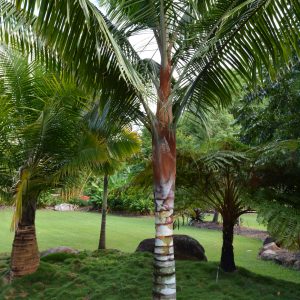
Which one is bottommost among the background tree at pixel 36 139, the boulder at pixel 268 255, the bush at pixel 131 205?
the boulder at pixel 268 255

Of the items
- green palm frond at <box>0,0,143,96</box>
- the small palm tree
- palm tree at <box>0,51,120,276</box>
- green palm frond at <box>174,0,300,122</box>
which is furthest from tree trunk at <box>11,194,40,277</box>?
green palm frond at <box>174,0,300,122</box>

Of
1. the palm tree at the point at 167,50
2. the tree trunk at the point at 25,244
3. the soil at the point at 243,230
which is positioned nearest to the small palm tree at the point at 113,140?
the tree trunk at the point at 25,244

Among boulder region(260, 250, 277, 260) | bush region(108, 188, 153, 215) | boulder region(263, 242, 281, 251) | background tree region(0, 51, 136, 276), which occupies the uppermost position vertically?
background tree region(0, 51, 136, 276)

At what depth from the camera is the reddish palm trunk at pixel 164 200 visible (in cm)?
387

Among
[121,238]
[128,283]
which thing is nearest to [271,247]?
[121,238]

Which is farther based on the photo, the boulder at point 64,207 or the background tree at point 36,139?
→ the boulder at point 64,207

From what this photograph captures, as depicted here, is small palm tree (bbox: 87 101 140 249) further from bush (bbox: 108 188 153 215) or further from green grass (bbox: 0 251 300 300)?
bush (bbox: 108 188 153 215)

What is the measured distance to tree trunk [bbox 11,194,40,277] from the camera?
21.0 feet

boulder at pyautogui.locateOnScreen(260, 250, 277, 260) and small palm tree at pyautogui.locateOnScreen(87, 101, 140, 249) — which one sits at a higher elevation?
small palm tree at pyautogui.locateOnScreen(87, 101, 140, 249)

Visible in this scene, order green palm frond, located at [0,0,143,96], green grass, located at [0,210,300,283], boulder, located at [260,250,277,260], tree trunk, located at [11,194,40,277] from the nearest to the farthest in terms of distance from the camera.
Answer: green palm frond, located at [0,0,143,96] → tree trunk, located at [11,194,40,277] → green grass, located at [0,210,300,283] → boulder, located at [260,250,277,260]

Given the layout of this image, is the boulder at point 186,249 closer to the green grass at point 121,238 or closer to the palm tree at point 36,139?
the green grass at point 121,238

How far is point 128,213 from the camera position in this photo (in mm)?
19906

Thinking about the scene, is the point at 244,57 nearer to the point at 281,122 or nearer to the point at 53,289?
the point at 281,122

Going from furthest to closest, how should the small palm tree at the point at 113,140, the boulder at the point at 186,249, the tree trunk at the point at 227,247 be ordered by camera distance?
1. the boulder at the point at 186,249
2. the tree trunk at the point at 227,247
3. the small palm tree at the point at 113,140
